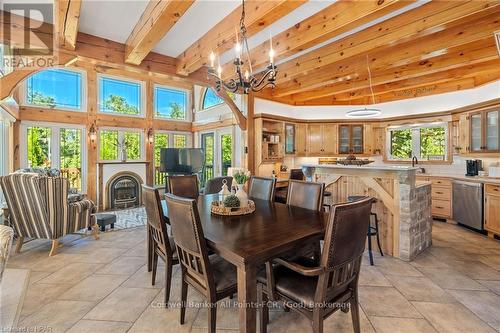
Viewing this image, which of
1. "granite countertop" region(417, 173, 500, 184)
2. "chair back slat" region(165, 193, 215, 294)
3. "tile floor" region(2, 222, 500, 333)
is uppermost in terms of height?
"granite countertop" region(417, 173, 500, 184)

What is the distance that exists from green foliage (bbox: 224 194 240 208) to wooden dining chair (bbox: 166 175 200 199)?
41.2 inches

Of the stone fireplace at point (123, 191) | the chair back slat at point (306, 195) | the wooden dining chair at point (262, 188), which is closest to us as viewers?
the chair back slat at point (306, 195)

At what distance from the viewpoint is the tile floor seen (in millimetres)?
1912

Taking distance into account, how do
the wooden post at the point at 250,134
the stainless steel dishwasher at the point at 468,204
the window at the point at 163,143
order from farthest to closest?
the window at the point at 163,143
the wooden post at the point at 250,134
the stainless steel dishwasher at the point at 468,204

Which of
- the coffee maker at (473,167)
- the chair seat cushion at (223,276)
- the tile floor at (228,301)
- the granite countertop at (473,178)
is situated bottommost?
the tile floor at (228,301)

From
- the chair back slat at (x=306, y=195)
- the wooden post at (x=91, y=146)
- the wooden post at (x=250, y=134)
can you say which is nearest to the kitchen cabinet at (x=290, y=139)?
the wooden post at (x=250, y=134)

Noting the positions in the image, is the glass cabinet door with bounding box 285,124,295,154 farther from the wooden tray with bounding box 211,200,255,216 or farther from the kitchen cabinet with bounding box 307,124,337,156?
the wooden tray with bounding box 211,200,255,216

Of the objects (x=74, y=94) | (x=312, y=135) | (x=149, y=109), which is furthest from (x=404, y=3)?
(x=74, y=94)

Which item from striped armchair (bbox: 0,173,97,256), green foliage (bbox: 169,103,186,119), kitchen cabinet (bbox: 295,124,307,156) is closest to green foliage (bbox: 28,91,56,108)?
green foliage (bbox: 169,103,186,119)

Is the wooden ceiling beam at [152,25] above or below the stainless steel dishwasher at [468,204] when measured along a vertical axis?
above

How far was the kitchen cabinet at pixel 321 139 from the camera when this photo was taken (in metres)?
6.04

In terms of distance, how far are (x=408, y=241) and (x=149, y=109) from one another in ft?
23.3

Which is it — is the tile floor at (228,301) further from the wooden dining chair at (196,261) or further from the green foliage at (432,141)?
the green foliage at (432,141)

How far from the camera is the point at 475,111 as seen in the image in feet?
14.6
